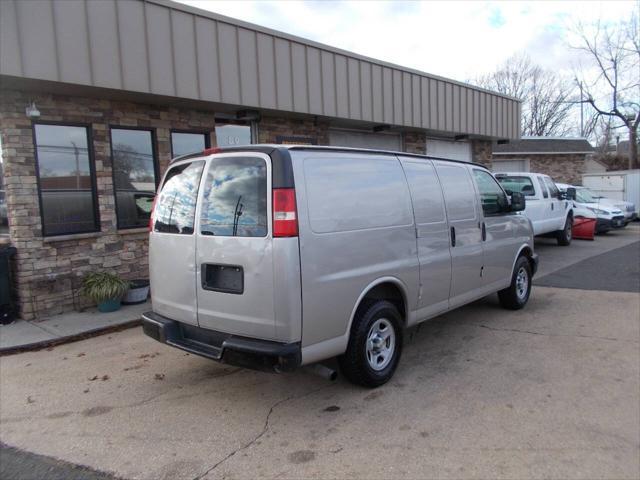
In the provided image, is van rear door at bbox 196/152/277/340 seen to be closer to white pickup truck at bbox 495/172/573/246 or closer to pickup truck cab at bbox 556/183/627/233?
white pickup truck at bbox 495/172/573/246

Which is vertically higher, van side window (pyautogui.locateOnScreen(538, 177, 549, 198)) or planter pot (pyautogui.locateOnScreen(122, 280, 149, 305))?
van side window (pyautogui.locateOnScreen(538, 177, 549, 198))

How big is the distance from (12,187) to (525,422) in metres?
6.47

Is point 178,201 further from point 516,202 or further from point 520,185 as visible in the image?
point 520,185

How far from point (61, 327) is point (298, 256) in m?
4.28

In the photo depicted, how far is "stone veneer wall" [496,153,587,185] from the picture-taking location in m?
27.0

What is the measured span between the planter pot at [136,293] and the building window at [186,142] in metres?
2.20

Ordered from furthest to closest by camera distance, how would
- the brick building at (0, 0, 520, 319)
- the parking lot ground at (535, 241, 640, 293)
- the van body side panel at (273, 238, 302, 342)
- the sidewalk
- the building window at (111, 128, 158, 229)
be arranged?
the parking lot ground at (535, 241, 640, 293), the building window at (111, 128, 158, 229), the brick building at (0, 0, 520, 319), the sidewalk, the van body side panel at (273, 238, 302, 342)

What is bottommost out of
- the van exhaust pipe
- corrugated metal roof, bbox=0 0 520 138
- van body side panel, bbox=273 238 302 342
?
the van exhaust pipe

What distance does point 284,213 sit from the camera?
3402 millimetres

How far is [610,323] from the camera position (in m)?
6.07

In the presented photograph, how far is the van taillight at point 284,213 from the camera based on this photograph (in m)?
3.38

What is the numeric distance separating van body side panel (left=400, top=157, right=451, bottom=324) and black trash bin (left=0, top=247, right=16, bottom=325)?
5.27 m

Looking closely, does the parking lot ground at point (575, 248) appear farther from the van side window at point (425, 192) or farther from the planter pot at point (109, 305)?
the planter pot at point (109, 305)

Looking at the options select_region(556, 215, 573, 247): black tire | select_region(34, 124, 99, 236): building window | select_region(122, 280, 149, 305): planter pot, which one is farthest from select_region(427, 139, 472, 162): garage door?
select_region(34, 124, 99, 236): building window
